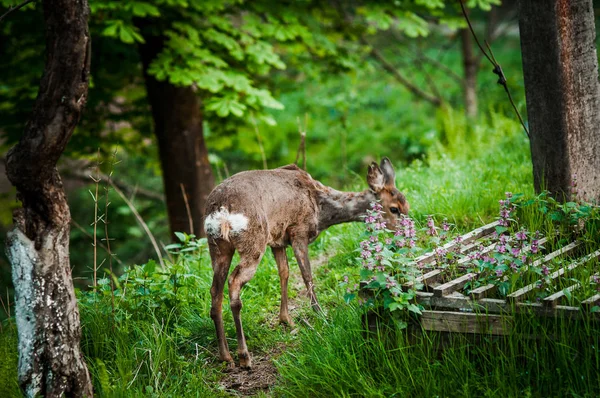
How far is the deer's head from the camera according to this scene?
21.1 ft

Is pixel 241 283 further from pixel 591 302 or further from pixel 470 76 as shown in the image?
pixel 470 76

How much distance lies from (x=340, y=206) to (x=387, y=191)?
0.51m

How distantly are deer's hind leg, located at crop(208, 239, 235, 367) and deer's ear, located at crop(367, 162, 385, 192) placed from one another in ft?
6.31

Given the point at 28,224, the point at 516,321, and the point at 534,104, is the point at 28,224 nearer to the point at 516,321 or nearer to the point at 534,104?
the point at 516,321

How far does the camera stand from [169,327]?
5316 mm

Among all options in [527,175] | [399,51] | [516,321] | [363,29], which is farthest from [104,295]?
[399,51]

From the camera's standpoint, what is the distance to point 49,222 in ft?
13.6

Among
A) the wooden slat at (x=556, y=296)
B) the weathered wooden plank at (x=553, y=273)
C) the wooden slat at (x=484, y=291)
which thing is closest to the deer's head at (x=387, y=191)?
the weathered wooden plank at (x=553, y=273)

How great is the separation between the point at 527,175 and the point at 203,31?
14.1 feet

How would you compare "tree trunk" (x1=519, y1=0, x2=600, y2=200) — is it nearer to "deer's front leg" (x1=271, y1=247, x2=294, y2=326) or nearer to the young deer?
the young deer

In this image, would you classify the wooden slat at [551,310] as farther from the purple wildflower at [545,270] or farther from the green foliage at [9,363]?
the green foliage at [9,363]

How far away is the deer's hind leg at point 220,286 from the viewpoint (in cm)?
504

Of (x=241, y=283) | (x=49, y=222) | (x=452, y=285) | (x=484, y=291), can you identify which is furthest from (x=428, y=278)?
(x=49, y=222)

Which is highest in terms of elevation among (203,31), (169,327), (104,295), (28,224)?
(203,31)
